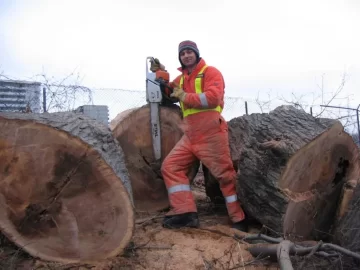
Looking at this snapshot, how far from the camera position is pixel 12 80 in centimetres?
605

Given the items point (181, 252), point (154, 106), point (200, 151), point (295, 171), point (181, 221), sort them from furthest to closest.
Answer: point (154, 106) → point (200, 151) → point (181, 221) → point (295, 171) → point (181, 252)

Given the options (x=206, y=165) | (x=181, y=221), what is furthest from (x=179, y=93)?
(x=181, y=221)

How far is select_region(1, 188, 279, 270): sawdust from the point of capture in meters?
2.99

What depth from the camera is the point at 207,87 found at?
13.7 feet

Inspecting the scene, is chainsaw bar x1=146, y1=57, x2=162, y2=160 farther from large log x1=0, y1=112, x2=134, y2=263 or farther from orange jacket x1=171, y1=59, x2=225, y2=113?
large log x1=0, y1=112, x2=134, y2=263

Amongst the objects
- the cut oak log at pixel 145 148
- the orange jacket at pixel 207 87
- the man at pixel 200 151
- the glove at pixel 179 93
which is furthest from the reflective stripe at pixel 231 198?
the glove at pixel 179 93

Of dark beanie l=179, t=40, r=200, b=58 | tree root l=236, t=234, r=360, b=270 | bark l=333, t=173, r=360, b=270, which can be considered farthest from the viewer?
dark beanie l=179, t=40, r=200, b=58

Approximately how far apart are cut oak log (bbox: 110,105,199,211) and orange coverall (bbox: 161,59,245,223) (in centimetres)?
36

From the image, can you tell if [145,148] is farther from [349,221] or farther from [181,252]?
[349,221]

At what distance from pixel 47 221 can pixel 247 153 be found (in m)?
1.82

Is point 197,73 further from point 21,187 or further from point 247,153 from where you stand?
point 21,187

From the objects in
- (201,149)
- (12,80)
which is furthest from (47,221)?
(12,80)

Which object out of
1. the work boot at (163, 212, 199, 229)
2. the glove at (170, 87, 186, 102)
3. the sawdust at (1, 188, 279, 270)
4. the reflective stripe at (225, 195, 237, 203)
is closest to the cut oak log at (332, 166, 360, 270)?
the sawdust at (1, 188, 279, 270)

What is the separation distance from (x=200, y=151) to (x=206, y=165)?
0.15 m
